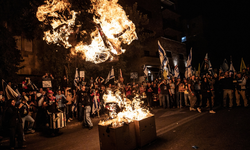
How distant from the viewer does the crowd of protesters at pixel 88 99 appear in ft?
21.0

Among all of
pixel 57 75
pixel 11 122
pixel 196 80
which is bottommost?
pixel 11 122

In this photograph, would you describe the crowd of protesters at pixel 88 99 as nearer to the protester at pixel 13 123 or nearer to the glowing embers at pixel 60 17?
the protester at pixel 13 123

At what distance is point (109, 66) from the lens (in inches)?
710

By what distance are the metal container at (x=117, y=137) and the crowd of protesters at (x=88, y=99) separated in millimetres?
3661

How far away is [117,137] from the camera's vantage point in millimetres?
3992

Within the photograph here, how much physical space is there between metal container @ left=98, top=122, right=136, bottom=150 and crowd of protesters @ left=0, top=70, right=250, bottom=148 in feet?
12.0

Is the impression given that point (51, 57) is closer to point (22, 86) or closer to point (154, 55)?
point (22, 86)

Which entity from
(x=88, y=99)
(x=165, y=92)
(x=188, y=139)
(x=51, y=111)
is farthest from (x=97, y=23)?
(x=165, y=92)

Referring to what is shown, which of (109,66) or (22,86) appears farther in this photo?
(109,66)

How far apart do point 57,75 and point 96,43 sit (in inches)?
352

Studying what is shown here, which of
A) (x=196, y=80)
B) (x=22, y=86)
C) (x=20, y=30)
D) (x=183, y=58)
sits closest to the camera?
(x=22, y=86)

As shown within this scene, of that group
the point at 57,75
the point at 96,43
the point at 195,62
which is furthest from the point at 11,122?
the point at 195,62

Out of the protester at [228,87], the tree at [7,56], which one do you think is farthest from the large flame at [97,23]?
the protester at [228,87]

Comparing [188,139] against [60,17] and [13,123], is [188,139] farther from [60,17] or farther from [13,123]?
[60,17]
